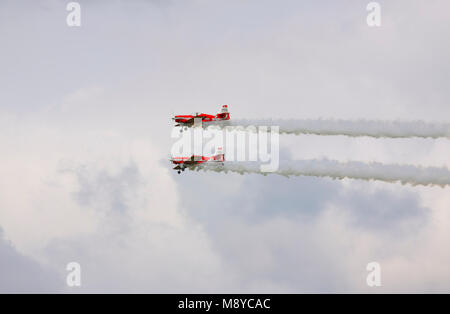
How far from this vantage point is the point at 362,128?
85.6 meters

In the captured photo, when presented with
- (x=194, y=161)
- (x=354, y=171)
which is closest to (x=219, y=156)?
(x=194, y=161)

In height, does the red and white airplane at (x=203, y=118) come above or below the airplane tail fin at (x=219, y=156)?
above

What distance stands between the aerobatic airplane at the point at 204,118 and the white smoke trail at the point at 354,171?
615 centimetres

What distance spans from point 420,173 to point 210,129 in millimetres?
28281

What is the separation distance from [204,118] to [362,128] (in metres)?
22.3

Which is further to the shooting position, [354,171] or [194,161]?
[194,161]

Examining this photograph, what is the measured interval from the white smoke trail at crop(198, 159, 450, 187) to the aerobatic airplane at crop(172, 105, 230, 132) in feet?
20.2

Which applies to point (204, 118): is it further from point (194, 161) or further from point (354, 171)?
point (354, 171)

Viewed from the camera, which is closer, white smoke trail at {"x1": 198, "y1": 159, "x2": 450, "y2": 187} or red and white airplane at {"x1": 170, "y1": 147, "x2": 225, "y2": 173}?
white smoke trail at {"x1": 198, "y1": 159, "x2": 450, "y2": 187}

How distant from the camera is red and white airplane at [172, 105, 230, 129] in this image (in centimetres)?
9581

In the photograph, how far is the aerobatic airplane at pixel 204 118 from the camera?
9581cm
